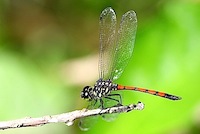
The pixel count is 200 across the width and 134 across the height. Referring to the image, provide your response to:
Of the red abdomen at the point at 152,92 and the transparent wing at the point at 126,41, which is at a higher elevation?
the transparent wing at the point at 126,41

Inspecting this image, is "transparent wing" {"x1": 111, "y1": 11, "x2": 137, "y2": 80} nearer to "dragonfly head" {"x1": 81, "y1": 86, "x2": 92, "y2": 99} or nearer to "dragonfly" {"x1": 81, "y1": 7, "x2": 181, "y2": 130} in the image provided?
"dragonfly" {"x1": 81, "y1": 7, "x2": 181, "y2": 130}

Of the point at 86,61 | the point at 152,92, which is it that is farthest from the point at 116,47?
the point at 86,61

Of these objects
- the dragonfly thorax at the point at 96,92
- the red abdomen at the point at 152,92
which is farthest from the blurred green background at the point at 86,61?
the dragonfly thorax at the point at 96,92

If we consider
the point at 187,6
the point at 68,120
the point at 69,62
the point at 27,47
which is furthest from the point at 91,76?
the point at 68,120

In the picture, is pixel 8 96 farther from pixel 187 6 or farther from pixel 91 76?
pixel 187 6

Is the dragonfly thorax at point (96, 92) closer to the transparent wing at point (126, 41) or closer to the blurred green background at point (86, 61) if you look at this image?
the transparent wing at point (126, 41)

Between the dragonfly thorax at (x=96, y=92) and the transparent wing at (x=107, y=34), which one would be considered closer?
the dragonfly thorax at (x=96, y=92)

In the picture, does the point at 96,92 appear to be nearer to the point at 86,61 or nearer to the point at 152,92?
the point at 152,92

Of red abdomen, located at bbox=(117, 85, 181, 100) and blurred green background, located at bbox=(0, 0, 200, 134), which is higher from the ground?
blurred green background, located at bbox=(0, 0, 200, 134)

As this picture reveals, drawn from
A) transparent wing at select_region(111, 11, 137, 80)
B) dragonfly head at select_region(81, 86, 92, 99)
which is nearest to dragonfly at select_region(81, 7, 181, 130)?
transparent wing at select_region(111, 11, 137, 80)
